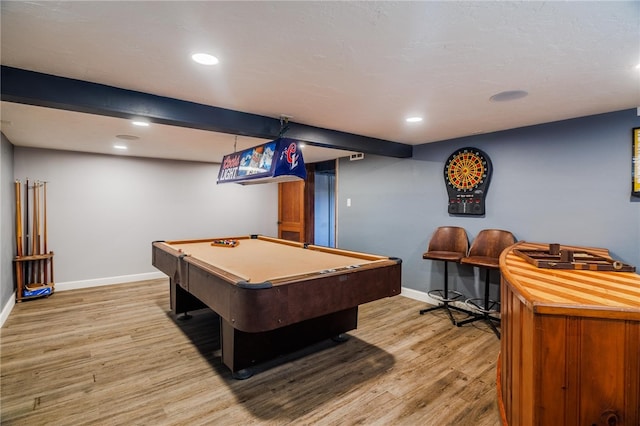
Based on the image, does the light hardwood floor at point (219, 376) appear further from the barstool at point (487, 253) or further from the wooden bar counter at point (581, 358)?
the wooden bar counter at point (581, 358)

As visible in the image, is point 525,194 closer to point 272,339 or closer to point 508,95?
point 508,95

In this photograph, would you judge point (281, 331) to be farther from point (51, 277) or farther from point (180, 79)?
point (51, 277)

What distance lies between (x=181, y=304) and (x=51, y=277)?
2643mm

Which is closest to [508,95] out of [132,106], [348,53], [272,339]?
[348,53]

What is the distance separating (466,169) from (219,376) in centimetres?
350

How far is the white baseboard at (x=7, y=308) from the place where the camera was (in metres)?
3.49

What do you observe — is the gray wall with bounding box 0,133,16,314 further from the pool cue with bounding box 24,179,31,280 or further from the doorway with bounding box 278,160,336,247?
the doorway with bounding box 278,160,336,247

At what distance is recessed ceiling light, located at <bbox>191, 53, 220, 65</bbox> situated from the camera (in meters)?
1.78

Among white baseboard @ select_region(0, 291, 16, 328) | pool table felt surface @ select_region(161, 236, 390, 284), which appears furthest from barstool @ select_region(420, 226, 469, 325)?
white baseboard @ select_region(0, 291, 16, 328)

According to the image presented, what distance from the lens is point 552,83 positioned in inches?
85.0

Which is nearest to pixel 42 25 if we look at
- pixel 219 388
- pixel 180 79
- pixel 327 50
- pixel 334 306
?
pixel 180 79

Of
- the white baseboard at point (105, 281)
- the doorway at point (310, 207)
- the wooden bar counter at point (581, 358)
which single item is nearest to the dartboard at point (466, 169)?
the doorway at point (310, 207)

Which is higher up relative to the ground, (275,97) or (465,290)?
(275,97)

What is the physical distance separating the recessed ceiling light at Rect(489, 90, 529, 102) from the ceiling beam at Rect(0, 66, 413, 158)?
1.66 meters
